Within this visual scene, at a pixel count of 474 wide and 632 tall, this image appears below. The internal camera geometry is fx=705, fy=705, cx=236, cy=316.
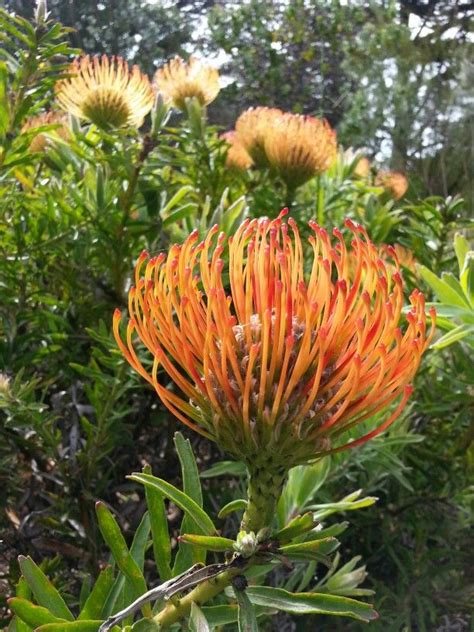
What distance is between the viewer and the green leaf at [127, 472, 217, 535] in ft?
1.19

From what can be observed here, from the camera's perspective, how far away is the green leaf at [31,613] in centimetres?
36

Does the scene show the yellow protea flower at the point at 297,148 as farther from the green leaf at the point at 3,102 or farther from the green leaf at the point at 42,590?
the green leaf at the point at 42,590

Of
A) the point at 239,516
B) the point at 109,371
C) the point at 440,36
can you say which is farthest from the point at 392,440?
the point at 440,36

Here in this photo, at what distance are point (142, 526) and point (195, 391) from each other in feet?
0.37

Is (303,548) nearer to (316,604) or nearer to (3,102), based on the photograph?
(316,604)

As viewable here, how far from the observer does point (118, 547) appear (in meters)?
0.39

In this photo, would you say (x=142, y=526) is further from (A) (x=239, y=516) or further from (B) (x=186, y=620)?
(A) (x=239, y=516)

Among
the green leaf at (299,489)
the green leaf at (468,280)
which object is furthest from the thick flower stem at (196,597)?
the green leaf at (468,280)

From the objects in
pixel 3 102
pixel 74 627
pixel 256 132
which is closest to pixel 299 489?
pixel 74 627

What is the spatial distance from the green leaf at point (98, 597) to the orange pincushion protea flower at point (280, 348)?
0.11 meters

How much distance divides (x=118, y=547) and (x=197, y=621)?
6 centimetres

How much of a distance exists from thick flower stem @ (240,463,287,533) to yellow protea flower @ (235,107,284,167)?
2.34ft

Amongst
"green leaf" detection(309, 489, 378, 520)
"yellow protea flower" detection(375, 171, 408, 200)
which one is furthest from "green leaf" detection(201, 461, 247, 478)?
"yellow protea flower" detection(375, 171, 408, 200)

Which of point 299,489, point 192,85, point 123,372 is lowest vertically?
point 299,489
